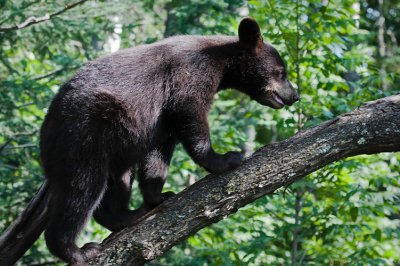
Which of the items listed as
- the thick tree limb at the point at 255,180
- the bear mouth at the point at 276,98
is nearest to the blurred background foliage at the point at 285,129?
the bear mouth at the point at 276,98

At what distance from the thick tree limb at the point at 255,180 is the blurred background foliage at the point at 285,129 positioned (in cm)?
143

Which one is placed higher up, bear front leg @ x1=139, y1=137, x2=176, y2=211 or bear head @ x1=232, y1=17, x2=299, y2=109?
bear head @ x1=232, y1=17, x2=299, y2=109

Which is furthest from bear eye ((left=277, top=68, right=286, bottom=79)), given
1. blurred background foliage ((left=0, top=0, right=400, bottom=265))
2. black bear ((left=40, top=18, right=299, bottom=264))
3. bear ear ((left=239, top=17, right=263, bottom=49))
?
blurred background foliage ((left=0, top=0, right=400, bottom=265))

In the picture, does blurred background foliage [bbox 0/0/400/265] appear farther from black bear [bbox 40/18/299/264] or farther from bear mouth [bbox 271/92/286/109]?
black bear [bbox 40/18/299/264]

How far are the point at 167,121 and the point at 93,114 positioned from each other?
36.4 inches

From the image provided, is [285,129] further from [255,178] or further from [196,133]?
[255,178]

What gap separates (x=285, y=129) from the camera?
593 centimetres

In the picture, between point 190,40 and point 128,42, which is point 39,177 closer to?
point 128,42

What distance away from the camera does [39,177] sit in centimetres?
749

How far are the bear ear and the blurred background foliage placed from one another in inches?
26.7

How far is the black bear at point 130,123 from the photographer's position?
12.9 ft

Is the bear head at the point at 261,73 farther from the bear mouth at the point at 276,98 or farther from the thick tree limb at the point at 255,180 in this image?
the thick tree limb at the point at 255,180

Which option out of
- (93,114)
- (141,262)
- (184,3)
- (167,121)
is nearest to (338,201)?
(167,121)

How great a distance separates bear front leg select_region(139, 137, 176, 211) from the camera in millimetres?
4703
